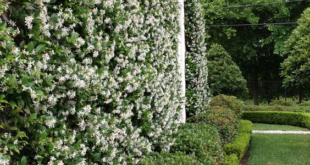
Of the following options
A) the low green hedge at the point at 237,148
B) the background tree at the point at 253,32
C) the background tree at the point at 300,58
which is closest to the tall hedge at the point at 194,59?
the low green hedge at the point at 237,148

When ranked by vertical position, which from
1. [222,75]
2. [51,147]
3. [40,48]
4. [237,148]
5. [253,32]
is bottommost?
[237,148]

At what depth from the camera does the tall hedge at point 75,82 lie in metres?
2.04

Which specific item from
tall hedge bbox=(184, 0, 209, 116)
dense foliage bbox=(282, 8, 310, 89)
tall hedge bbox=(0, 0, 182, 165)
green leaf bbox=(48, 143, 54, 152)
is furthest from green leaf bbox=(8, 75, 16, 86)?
tall hedge bbox=(184, 0, 209, 116)

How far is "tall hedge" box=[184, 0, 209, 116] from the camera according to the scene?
9.38 meters

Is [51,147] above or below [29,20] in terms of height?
below

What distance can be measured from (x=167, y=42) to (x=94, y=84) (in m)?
2.93

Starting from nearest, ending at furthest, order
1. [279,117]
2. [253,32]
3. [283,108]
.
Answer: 1. [279,117]
2. [283,108]
3. [253,32]

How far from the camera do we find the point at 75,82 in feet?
8.42

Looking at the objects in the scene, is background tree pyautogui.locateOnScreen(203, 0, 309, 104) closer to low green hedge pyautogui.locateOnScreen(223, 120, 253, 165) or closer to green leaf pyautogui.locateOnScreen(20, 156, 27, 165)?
low green hedge pyautogui.locateOnScreen(223, 120, 253, 165)

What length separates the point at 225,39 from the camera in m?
25.8

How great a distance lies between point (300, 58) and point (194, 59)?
2662 millimetres

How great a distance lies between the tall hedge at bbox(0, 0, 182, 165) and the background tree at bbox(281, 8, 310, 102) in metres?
4.76

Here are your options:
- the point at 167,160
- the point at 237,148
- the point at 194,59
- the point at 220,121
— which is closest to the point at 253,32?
the point at 194,59

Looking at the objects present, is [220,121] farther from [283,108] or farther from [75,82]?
[283,108]
